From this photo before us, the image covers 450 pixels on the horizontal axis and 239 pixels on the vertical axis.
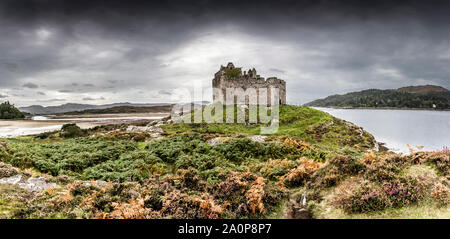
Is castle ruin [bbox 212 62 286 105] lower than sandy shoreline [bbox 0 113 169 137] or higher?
higher

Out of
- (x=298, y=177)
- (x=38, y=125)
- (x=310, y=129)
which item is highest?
(x=298, y=177)

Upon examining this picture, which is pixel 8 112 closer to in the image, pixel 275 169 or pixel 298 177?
pixel 275 169

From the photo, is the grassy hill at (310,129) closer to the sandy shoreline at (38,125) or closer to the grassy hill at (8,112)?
the sandy shoreline at (38,125)

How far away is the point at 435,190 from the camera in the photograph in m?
5.39

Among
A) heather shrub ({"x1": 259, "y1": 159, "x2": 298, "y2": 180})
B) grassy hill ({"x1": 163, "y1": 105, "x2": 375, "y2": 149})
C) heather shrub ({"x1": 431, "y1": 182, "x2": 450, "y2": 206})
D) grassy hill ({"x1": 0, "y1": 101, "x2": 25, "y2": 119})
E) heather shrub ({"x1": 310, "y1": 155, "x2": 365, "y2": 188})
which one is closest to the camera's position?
heather shrub ({"x1": 431, "y1": 182, "x2": 450, "y2": 206})

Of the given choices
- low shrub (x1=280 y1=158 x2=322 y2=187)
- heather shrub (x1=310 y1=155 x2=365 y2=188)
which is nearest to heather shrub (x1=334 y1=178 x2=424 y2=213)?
heather shrub (x1=310 y1=155 x2=365 y2=188)

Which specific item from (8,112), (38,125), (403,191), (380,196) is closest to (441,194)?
(403,191)

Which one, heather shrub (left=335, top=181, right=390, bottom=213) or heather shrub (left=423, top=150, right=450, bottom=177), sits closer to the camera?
heather shrub (left=335, top=181, right=390, bottom=213)

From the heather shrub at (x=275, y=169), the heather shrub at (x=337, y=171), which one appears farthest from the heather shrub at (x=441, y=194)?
the heather shrub at (x=275, y=169)

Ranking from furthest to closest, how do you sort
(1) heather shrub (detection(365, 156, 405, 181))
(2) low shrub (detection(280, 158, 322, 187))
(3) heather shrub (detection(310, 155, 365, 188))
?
(2) low shrub (detection(280, 158, 322, 187)), (3) heather shrub (detection(310, 155, 365, 188)), (1) heather shrub (detection(365, 156, 405, 181))

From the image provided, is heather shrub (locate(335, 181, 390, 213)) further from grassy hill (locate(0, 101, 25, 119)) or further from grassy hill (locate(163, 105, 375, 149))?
grassy hill (locate(0, 101, 25, 119))

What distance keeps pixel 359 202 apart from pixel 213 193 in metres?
4.44
